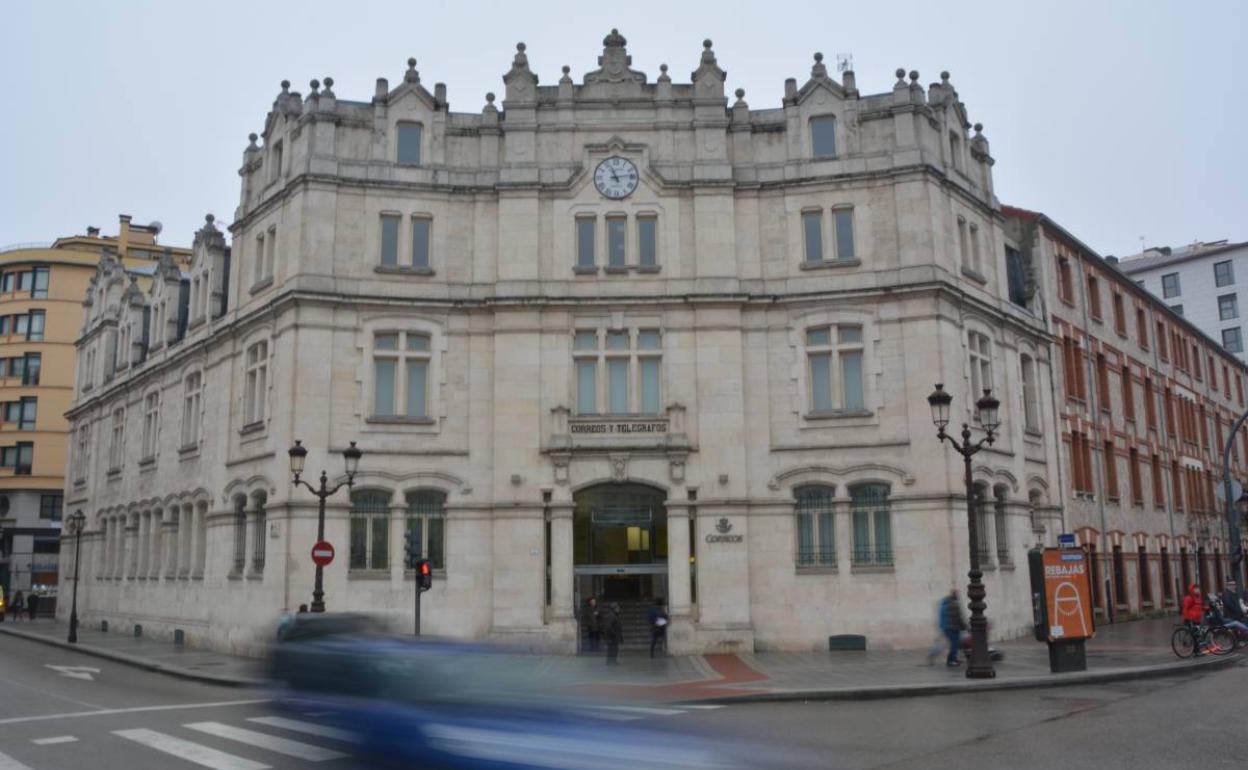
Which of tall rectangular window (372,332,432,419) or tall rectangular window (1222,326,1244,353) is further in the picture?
tall rectangular window (1222,326,1244,353)

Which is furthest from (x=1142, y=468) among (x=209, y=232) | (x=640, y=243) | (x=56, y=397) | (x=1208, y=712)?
(x=56, y=397)

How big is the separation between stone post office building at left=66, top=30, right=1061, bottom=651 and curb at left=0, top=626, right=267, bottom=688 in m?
2.73

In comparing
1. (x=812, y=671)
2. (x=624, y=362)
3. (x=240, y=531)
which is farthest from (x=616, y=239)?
(x=240, y=531)

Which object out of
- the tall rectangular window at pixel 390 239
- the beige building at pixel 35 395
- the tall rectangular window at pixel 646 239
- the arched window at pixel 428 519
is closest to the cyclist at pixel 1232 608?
the tall rectangular window at pixel 646 239

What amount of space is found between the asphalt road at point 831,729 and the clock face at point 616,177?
1677 centimetres

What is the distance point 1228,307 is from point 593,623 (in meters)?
68.7

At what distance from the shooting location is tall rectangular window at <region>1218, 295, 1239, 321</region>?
76562 millimetres

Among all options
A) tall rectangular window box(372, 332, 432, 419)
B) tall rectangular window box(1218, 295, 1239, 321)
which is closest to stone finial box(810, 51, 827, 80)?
tall rectangular window box(372, 332, 432, 419)

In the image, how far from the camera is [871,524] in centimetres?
2855

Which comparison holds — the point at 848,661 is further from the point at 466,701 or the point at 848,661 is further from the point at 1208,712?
the point at 466,701

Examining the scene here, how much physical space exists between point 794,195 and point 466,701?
74.5ft

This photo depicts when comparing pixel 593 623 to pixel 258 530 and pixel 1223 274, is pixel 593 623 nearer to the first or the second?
pixel 258 530

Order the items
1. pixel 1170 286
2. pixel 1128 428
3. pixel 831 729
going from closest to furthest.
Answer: pixel 831 729 → pixel 1128 428 → pixel 1170 286

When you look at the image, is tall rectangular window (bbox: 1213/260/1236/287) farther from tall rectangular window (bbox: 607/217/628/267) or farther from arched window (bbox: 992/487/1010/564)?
tall rectangular window (bbox: 607/217/628/267)
